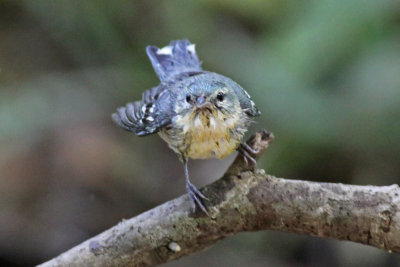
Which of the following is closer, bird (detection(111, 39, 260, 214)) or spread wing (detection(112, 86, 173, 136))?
bird (detection(111, 39, 260, 214))

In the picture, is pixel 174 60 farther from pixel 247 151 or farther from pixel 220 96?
pixel 247 151

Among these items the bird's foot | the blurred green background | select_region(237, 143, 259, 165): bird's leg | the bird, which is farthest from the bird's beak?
the blurred green background

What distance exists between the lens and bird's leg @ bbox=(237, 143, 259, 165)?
2717 millimetres

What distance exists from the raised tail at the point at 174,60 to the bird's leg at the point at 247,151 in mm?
1047

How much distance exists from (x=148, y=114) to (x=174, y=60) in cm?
64

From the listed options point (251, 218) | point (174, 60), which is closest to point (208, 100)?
point (251, 218)

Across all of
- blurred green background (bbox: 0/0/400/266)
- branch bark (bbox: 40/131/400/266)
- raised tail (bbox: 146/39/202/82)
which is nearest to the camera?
branch bark (bbox: 40/131/400/266)

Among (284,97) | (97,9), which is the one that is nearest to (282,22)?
(284,97)

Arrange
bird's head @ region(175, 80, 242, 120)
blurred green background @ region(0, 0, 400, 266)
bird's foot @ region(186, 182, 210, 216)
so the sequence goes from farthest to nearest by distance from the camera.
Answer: blurred green background @ region(0, 0, 400, 266)
bird's head @ region(175, 80, 242, 120)
bird's foot @ region(186, 182, 210, 216)

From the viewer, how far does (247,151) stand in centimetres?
278

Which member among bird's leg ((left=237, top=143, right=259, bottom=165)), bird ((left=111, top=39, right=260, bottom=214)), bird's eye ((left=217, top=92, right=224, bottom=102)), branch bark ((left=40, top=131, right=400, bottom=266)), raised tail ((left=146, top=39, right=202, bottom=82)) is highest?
raised tail ((left=146, top=39, right=202, bottom=82))

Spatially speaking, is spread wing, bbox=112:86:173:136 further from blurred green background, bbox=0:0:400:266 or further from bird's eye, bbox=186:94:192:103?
blurred green background, bbox=0:0:400:266

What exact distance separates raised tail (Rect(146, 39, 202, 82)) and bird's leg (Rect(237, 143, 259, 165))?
105 cm

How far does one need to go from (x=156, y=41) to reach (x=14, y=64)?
1645 millimetres
